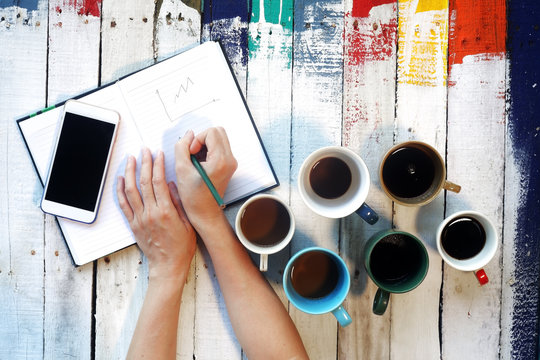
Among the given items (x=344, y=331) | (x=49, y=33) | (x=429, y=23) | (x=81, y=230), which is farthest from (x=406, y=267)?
(x=49, y=33)

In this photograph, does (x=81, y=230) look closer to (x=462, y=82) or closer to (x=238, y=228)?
(x=238, y=228)

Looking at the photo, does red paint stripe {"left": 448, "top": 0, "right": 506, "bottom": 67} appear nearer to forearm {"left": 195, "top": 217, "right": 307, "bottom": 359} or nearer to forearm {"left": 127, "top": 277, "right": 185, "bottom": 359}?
forearm {"left": 195, "top": 217, "right": 307, "bottom": 359}

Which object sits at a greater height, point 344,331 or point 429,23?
point 429,23

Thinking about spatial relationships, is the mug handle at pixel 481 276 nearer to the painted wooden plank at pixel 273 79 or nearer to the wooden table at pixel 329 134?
the wooden table at pixel 329 134

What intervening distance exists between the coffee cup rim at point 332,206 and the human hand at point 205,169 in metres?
0.17

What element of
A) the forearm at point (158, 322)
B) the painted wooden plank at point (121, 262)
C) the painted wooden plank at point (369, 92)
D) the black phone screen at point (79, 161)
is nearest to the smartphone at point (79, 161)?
the black phone screen at point (79, 161)

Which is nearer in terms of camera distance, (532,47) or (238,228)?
(238,228)

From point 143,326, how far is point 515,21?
1114 mm

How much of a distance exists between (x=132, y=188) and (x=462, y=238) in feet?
2.46

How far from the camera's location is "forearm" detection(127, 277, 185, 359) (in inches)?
34.6

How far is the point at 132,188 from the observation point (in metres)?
0.91

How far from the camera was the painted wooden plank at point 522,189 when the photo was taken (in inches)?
37.5

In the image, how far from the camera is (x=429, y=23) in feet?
3.10

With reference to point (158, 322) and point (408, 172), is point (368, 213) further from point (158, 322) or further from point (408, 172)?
point (158, 322)
